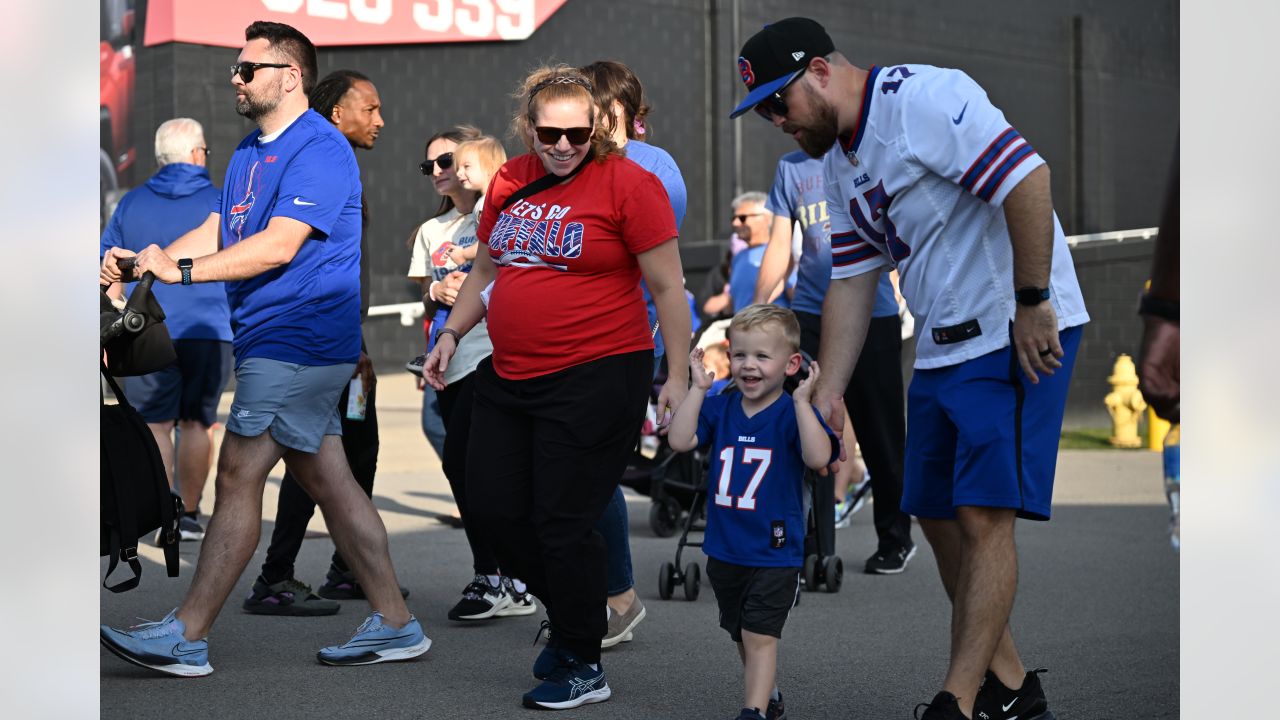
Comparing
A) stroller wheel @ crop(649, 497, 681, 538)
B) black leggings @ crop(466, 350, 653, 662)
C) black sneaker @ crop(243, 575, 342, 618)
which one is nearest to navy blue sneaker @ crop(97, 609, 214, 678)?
black leggings @ crop(466, 350, 653, 662)

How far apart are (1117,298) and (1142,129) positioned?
12544mm

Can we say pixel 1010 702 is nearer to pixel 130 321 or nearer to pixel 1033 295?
pixel 1033 295

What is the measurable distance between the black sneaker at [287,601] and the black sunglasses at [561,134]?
2429 millimetres

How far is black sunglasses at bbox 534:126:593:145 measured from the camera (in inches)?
174

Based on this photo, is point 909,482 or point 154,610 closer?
point 909,482

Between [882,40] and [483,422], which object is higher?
[882,40]

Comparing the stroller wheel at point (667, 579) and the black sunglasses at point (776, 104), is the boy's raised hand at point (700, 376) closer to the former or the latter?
the black sunglasses at point (776, 104)

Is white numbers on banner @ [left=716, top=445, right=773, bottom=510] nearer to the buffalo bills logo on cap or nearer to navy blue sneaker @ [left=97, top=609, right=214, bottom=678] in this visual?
the buffalo bills logo on cap

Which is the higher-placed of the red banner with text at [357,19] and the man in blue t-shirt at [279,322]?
the red banner with text at [357,19]

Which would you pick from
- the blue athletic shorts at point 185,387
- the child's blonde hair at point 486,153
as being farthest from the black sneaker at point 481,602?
the blue athletic shorts at point 185,387

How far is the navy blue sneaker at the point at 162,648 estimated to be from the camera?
4.67 meters
